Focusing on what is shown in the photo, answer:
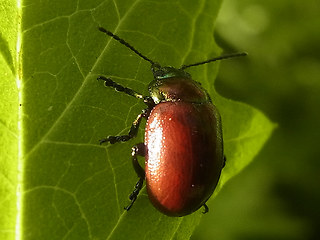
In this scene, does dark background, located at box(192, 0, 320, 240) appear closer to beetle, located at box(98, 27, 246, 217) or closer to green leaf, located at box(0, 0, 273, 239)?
beetle, located at box(98, 27, 246, 217)

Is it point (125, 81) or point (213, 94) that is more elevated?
point (125, 81)

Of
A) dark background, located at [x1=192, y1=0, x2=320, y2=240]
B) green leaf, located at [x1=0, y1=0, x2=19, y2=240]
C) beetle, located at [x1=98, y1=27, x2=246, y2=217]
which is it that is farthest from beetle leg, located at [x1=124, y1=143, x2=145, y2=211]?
dark background, located at [x1=192, y1=0, x2=320, y2=240]

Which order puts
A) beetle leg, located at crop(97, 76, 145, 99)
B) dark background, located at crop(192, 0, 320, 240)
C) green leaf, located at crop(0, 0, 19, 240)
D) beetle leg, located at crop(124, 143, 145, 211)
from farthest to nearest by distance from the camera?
dark background, located at crop(192, 0, 320, 240)
beetle leg, located at crop(124, 143, 145, 211)
beetle leg, located at crop(97, 76, 145, 99)
green leaf, located at crop(0, 0, 19, 240)

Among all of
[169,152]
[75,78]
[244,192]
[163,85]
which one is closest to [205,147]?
[169,152]

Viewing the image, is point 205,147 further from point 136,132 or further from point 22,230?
point 22,230

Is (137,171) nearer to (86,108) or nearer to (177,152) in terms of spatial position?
(177,152)

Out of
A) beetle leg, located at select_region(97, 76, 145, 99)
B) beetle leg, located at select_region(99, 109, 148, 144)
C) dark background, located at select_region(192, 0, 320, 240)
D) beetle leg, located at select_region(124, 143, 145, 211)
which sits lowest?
dark background, located at select_region(192, 0, 320, 240)

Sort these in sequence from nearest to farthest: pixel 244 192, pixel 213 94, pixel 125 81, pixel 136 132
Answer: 1. pixel 125 81
2. pixel 136 132
3. pixel 213 94
4. pixel 244 192
